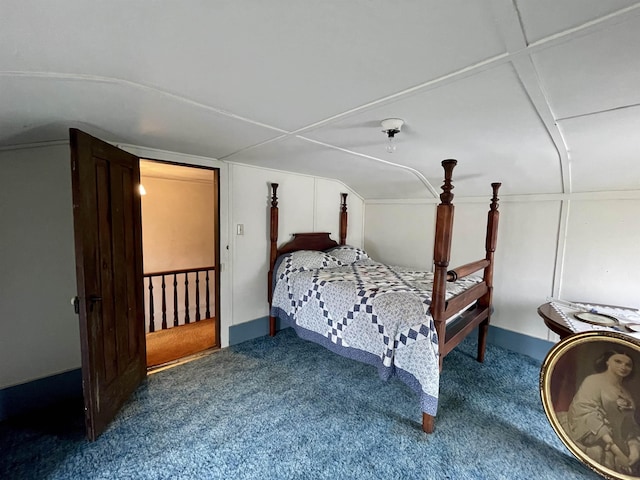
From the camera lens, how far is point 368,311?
2039 millimetres

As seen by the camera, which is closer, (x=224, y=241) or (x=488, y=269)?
(x=488, y=269)

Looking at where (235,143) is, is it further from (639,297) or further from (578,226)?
(639,297)

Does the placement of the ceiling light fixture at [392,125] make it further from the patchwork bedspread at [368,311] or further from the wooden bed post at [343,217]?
the wooden bed post at [343,217]

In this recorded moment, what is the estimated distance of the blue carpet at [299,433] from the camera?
1.50m

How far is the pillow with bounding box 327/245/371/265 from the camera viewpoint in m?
3.41

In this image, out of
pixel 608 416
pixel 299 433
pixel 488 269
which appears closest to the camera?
pixel 608 416

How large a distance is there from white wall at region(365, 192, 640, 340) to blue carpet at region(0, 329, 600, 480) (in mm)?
794

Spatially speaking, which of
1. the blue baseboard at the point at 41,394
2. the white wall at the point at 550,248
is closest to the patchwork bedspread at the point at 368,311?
the white wall at the point at 550,248

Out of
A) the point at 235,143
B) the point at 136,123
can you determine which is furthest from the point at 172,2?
the point at 235,143

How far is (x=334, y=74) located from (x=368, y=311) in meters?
1.57

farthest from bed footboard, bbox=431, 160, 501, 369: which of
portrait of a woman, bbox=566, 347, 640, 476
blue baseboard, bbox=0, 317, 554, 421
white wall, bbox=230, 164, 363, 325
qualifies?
white wall, bbox=230, 164, 363, 325

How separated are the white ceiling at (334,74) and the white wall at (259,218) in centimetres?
87

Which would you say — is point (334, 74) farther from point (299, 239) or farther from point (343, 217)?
point (343, 217)

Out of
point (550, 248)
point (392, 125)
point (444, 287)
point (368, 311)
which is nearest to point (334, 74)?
point (392, 125)
